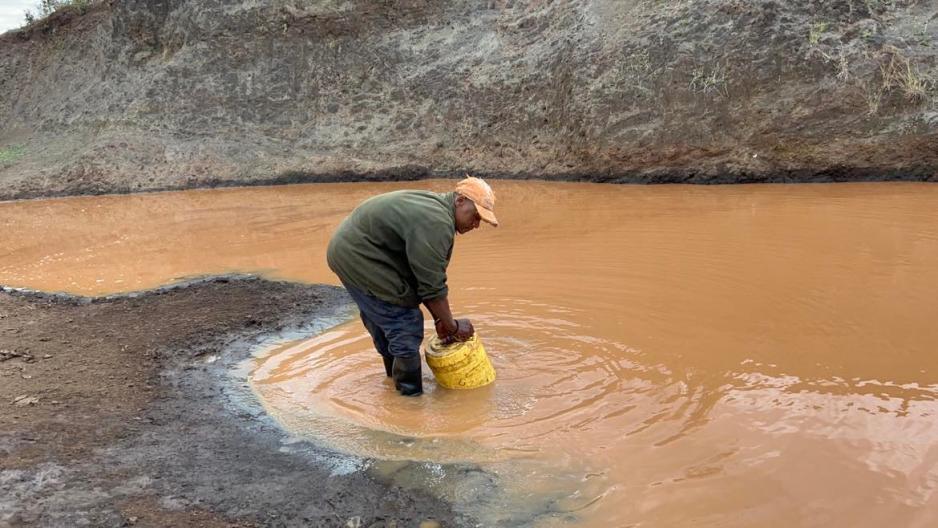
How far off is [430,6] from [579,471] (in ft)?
59.4

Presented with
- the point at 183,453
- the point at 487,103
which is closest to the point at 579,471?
the point at 183,453

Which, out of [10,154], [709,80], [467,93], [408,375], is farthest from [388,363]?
[10,154]

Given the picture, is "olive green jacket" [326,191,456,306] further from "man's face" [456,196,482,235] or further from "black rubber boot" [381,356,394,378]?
"black rubber boot" [381,356,394,378]

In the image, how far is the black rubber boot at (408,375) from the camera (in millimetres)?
4008

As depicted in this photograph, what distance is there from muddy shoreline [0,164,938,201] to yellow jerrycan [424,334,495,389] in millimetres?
9040

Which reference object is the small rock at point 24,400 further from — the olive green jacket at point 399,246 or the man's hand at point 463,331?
the man's hand at point 463,331

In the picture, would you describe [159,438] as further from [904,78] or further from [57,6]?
[57,6]

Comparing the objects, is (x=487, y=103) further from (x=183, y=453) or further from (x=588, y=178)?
(x=183, y=453)

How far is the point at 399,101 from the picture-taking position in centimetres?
1834

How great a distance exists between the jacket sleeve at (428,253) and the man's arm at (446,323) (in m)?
0.12

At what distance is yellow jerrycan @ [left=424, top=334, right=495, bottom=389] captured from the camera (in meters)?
4.01

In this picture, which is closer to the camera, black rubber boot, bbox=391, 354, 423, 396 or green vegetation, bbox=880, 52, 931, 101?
black rubber boot, bbox=391, 354, 423, 396

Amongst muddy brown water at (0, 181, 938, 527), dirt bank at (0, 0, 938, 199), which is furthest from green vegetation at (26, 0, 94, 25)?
muddy brown water at (0, 181, 938, 527)

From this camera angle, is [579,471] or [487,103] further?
[487,103]
